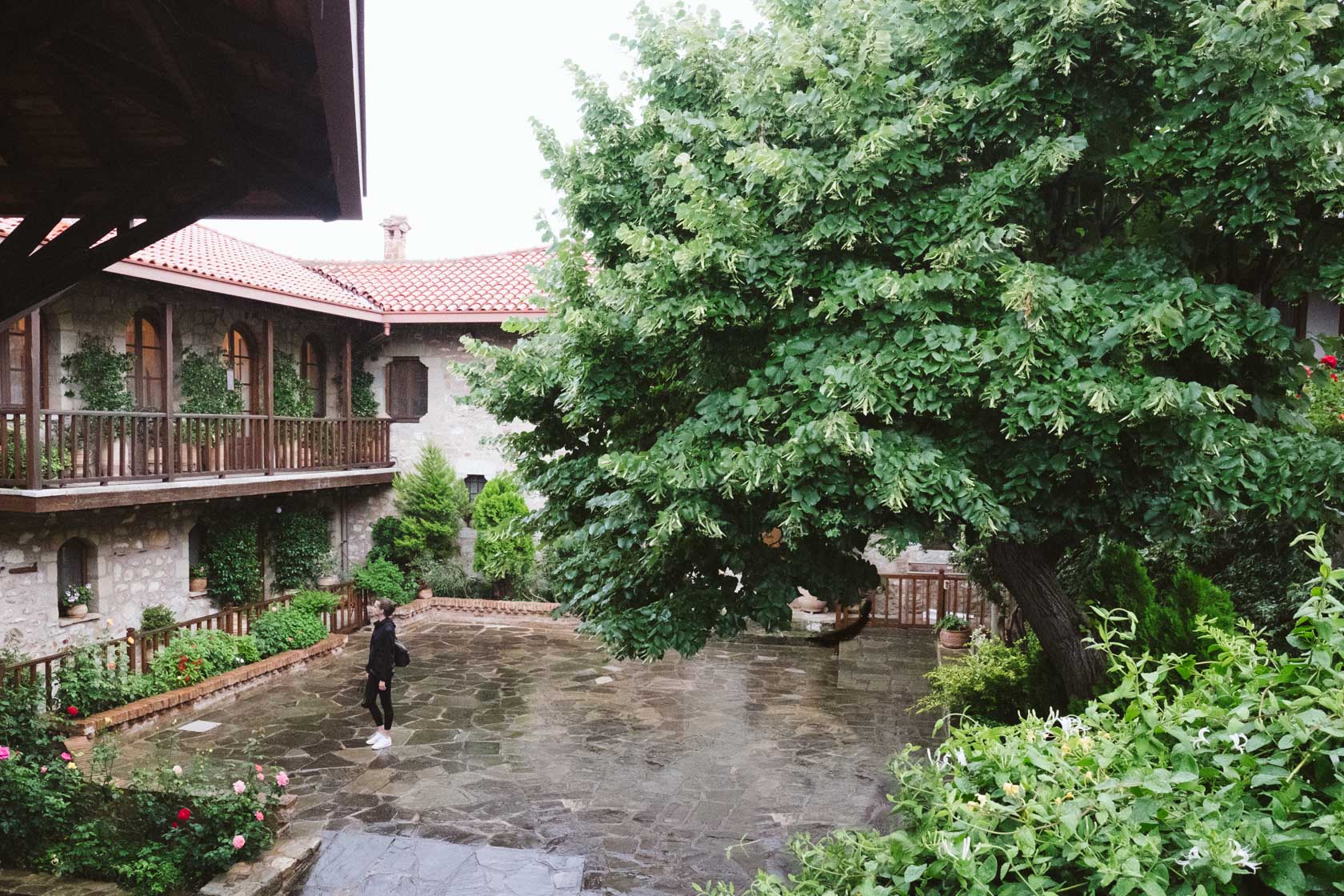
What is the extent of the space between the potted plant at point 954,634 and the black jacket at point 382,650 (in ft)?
25.9

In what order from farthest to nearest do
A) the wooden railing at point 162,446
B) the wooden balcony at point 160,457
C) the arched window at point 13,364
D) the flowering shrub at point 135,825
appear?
1. the arched window at point 13,364
2. the wooden railing at point 162,446
3. the wooden balcony at point 160,457
4. the flowering shrub at point 135,825

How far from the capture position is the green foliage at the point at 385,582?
15.2 m

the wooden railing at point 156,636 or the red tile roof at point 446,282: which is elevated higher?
the red tile roof at point 446,282

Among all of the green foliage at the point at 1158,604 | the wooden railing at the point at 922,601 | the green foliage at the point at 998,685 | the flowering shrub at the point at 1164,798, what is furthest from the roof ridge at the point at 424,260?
the flowering shrub at the point at 1164,798

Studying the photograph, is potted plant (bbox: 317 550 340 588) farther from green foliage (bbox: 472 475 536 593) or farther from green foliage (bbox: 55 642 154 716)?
green foliage (bbox: 55 642 154 716)

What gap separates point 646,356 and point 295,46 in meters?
3.54

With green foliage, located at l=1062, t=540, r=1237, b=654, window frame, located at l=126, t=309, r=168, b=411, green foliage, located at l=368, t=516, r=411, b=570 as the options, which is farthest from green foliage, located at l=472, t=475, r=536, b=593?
green foliage, located at l=1062, t=540, r=1237, b=654

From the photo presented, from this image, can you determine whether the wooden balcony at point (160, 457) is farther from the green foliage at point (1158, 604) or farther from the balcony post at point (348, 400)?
the green foliage at point (1158, 604)

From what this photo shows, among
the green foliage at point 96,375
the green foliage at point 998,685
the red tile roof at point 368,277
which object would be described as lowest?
the green foliage at point 998,685

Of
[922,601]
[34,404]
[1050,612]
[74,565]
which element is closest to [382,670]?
[34,404]

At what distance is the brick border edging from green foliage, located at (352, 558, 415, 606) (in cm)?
197

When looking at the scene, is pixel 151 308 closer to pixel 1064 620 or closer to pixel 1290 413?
pixel 1064 620

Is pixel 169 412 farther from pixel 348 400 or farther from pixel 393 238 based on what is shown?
pixel 393 238

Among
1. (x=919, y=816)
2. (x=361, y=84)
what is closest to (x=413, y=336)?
(x=361, y=84)
